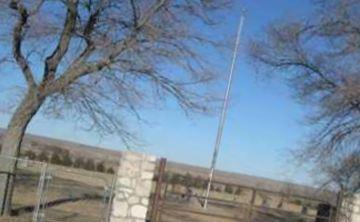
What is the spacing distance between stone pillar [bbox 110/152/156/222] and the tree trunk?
278 cm

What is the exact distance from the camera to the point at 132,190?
18703 mm

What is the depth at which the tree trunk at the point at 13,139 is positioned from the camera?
19.4 meters

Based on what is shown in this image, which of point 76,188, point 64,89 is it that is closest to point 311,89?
point 64,89

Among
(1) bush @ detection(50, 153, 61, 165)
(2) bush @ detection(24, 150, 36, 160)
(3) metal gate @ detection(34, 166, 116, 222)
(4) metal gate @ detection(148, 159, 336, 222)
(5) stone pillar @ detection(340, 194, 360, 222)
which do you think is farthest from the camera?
(1) bush @ detection(50, 153, 61, 165)

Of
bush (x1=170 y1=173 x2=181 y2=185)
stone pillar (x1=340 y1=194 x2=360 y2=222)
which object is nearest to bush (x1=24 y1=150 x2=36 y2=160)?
bush (x1=170 y1=173 x2=181 y2=185)

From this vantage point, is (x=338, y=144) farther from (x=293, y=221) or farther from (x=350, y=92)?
(x=293, y=221)

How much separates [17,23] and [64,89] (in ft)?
6.57

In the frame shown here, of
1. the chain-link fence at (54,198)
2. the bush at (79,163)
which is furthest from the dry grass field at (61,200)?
the bush at (79,163)

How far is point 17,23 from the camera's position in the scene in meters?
18.8

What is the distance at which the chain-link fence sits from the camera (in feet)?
62.0

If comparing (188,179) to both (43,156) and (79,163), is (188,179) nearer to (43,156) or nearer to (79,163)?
(43,156)

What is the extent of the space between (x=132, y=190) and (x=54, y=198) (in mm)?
9957

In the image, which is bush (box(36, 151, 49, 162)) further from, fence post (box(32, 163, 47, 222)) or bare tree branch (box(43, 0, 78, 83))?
fence post (box(32, 163, 47, 222))

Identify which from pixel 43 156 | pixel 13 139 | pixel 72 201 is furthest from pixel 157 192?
pixel 43 156
